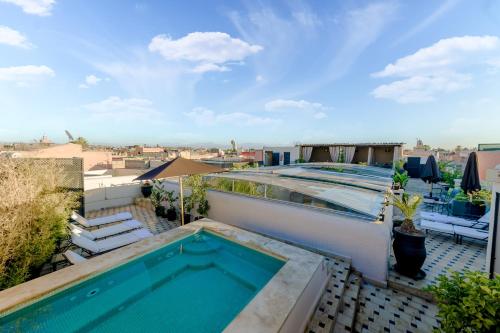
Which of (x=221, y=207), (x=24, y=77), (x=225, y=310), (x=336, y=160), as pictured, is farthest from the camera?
(x=336, y=160)

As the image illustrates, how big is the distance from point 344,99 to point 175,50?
18.0 meters

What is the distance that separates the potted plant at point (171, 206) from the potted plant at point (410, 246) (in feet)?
22.5

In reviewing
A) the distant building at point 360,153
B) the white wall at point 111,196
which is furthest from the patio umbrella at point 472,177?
the white wall at point 111,196

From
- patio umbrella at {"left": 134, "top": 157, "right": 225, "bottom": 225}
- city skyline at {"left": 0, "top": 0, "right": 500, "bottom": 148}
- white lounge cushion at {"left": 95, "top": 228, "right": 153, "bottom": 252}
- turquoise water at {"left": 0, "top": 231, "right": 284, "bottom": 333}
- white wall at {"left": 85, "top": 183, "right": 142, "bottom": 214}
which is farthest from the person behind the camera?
white wall at {"left": 85, "top": 183, "right": 142, "bottom": 214}

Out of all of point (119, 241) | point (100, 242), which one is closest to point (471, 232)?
point (119, 241)

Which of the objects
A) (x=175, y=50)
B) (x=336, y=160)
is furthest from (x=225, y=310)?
(x=336, y=160)

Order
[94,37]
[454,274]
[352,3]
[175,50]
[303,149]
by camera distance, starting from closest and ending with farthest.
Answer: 1. [454,274]
2. [352,3]
3. [94,37]
4. [175,50]
5. [303,149]

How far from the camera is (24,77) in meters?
13.9

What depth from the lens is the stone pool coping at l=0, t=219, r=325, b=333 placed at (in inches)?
96.9

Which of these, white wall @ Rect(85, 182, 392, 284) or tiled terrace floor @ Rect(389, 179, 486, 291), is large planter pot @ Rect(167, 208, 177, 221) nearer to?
white wall @ Rect(85, 182, 392, 284)

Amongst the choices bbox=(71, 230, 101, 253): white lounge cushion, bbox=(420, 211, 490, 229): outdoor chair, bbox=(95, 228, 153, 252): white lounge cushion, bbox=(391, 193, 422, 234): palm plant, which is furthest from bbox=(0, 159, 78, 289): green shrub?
bbox=(420, 211, 490, 229): outdoor chair

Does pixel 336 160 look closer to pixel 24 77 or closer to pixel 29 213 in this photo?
pixel 29 213

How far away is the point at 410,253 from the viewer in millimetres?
4090

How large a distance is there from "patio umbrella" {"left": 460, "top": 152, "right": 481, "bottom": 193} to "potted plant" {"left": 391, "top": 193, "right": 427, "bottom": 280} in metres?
5.16
